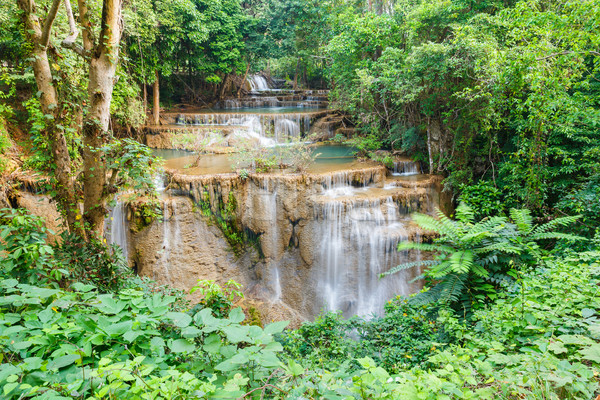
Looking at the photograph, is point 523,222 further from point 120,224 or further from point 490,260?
point 120,224

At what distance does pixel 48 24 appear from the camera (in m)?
3.64

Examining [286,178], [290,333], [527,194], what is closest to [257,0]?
[286,178]

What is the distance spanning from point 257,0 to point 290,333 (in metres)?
26.4

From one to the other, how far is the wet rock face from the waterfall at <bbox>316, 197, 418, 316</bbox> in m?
0.03

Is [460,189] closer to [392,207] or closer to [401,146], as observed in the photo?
[392,207]

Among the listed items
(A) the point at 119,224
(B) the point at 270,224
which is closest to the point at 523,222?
(B) the point at 270,224

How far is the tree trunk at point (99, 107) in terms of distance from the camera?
3830mm

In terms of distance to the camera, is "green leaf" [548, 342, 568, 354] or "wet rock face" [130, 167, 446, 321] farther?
"wet rock face" [130, 167, 446, 321]

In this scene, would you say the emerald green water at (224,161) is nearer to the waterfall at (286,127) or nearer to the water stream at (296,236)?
the water stream at (296,236)

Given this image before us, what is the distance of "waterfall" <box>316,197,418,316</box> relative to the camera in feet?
26.3

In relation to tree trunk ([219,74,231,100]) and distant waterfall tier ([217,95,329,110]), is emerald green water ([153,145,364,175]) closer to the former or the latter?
distant waterfall tier ([217,95,329,110])

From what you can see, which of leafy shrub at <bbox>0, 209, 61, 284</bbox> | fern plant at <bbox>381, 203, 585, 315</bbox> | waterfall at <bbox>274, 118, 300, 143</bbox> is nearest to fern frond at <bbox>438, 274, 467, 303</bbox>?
fern plant at <bbox>381, 203, 585, 315</bbox>

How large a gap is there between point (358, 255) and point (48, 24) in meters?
7.22

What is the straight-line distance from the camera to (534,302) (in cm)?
309
